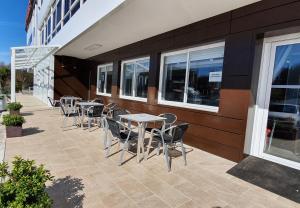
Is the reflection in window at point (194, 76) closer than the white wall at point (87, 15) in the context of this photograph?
Yes

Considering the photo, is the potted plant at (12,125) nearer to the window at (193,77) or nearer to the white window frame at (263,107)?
the window at (193,77)

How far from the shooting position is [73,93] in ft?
36.5

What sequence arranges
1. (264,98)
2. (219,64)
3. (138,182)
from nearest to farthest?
(138,182) → (264,98) → (219,64)

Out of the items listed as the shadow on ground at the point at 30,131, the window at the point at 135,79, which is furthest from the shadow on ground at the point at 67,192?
the window at the point at 135,79

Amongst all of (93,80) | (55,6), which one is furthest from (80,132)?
(55,6)

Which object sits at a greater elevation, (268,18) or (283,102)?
(268,18)

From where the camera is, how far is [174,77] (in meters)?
5.50

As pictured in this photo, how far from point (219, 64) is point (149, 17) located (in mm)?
1870

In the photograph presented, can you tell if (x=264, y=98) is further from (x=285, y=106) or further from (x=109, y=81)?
(x=109, y=81)

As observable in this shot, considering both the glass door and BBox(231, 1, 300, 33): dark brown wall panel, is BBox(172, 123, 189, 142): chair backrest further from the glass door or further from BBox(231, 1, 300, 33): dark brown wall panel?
BBox(231, 1, 300, 33): dark brown wall panel

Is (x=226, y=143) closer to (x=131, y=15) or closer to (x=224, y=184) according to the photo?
(x=224, y=184)

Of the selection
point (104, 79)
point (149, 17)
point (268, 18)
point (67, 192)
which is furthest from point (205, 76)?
point (104, 79)

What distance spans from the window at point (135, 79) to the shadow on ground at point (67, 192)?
406 cm

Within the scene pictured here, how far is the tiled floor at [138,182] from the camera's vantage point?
239cm
